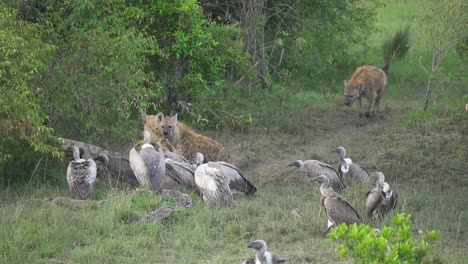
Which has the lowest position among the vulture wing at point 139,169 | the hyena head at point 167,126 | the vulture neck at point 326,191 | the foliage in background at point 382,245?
the hyena head at point 167,126

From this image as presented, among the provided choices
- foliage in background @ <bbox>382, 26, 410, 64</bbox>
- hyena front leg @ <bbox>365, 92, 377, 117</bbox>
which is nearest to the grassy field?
hyena front leg @ <bbox>365, 92, 377, 117</bbox>

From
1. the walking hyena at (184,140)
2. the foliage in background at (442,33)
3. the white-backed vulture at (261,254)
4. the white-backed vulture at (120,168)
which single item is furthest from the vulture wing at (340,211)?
the foliage in background at (442,33)

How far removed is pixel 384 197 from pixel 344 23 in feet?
25.1

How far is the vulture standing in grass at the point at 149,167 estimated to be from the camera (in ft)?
32.1

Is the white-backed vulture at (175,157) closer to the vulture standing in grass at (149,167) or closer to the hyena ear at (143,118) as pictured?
the hyena ear at (143,118)

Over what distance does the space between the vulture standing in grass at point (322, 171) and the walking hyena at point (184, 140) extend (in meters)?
1.23

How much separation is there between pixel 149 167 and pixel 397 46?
1127 centimetres

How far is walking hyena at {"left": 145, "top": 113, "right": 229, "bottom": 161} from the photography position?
1163cm

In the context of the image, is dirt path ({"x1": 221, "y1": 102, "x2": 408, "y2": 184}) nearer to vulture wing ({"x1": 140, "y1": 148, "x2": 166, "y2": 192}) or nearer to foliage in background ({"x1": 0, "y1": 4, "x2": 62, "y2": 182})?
vulture wing ({"x1": 140, "y1": 148, "x2": 166, "y2": 192})

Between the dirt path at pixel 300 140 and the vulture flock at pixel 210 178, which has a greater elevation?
the vulture flock at pixel 210 178

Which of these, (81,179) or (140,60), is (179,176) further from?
(140,60)

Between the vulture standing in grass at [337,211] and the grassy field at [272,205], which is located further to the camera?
the vulture standing in grass at [337,211]

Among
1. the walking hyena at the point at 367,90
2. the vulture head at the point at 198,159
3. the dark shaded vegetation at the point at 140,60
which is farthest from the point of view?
the walking hyena at the point at 367,90

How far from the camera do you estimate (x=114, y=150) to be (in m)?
11.8
